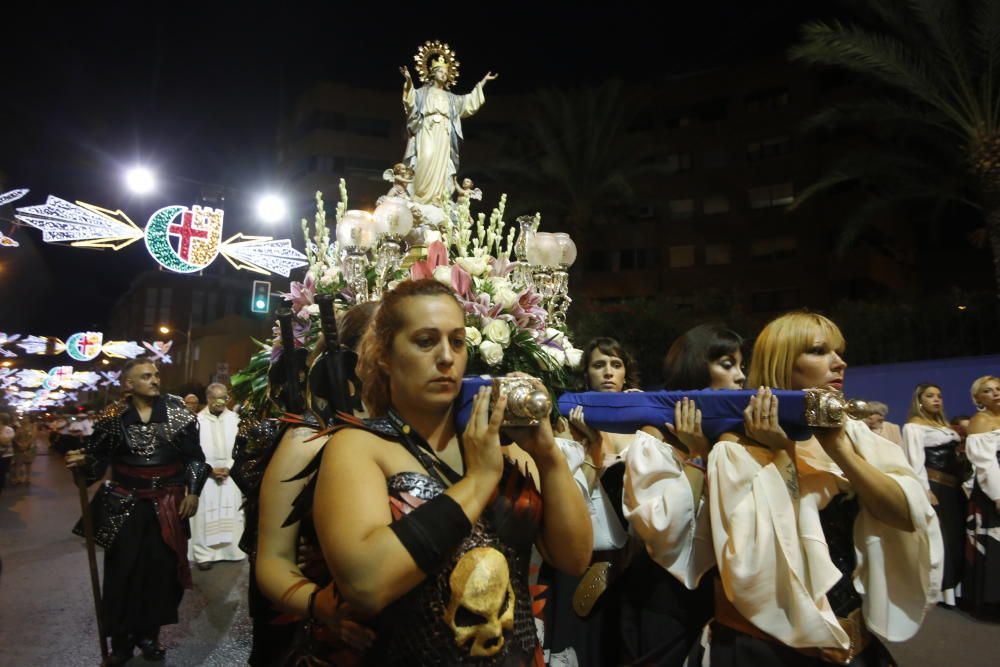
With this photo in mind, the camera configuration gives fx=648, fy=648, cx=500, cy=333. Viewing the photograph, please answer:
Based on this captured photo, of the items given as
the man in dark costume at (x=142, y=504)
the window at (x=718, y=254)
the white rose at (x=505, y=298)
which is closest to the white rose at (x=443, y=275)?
the white rose at (x=505, y=298)

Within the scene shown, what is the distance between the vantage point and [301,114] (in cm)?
3797

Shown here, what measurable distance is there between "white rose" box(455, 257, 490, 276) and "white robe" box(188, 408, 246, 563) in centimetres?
546

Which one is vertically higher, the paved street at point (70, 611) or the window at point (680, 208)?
the window at point (680, 208)

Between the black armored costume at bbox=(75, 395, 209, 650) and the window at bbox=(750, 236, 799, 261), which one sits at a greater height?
the window at bbox=(750, 236, 799, 261)

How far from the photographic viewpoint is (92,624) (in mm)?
5227

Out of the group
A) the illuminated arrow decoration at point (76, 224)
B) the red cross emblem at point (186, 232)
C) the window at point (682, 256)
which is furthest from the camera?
the window at point (682, 256)

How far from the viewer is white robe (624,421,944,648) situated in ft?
7.08

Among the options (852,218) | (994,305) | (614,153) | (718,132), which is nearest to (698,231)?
(718,132)

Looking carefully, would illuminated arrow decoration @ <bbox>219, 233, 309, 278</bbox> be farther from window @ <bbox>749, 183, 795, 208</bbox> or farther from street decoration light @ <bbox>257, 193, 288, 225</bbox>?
window @ <bbox>749, 183, 795, 208</bbox>

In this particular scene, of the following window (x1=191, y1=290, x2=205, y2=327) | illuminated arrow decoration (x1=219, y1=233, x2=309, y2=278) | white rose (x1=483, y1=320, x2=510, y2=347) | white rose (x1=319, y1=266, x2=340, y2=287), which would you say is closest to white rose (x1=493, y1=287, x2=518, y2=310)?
white rose (x1=483, y1=320, x2=510, y2=347)

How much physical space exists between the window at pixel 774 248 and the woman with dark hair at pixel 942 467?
24507 millimetres

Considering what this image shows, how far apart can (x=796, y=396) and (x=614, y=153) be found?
22.8m

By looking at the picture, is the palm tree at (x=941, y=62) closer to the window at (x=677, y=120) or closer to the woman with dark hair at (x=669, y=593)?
the woman with dark hair at (x=669, y=593)

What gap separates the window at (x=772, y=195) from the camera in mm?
30172
